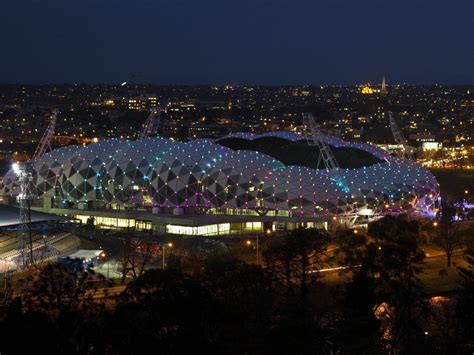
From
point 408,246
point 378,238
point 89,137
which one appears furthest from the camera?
point 89,137

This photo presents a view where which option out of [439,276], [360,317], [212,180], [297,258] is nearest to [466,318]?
[360,317]

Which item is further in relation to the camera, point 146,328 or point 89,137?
point 89,137

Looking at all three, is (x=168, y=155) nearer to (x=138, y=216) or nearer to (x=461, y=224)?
(x=138, y=216)

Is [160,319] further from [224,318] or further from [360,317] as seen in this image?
[360,317]

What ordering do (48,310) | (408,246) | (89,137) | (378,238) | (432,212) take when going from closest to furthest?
(48,310) → (408,246) → (378,238) → (432,212) → (89,137)

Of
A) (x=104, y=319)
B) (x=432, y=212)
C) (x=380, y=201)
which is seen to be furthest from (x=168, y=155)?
(x=104, y=319)

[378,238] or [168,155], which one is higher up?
[168,155]
